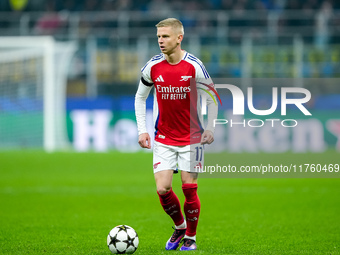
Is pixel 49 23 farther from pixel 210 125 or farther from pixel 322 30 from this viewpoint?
pixel 210 125

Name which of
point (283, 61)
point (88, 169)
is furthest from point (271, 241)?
point (283, 61)

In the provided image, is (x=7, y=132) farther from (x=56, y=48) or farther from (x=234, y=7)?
(x=234, y=7)

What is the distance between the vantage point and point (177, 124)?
5949 millimetres

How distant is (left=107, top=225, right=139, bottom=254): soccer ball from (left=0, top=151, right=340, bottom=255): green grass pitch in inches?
8.9

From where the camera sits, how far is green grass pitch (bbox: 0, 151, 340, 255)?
20.6ft

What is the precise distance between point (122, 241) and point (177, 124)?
3.88 ft

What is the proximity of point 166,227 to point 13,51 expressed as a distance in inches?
539

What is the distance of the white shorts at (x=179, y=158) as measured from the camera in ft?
19.2

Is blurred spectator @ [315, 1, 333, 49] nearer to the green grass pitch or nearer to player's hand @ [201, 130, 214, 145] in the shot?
the green grass pitch

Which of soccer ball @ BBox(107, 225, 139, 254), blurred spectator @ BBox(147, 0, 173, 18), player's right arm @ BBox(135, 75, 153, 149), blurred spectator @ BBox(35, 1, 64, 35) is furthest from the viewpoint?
blurred spectator @ BBox(147, 0, 173, 18)

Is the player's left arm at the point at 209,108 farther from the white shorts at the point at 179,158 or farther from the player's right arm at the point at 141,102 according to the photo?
the player's right arm at the point at 141,102

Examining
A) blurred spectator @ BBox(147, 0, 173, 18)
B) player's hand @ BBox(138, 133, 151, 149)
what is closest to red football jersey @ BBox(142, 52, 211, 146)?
player's hand @ BBox(138, 133, 151, 149)

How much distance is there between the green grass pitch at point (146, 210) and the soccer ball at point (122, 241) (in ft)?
0.74

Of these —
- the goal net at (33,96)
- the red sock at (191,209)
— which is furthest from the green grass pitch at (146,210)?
the goal net at (33,96)
